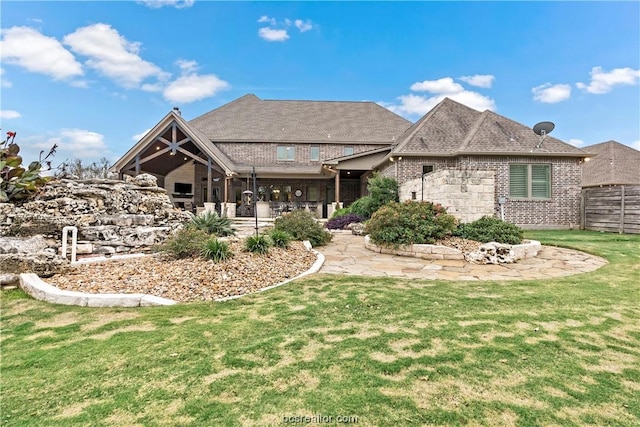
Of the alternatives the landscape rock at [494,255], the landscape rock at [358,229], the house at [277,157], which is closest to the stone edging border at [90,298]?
the landscape rock at [494,255]

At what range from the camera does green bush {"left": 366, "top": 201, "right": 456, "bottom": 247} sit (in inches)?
318

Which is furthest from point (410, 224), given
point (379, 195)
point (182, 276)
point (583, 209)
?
point (583, 209)

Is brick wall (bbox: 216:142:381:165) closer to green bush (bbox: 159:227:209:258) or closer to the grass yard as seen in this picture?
green bush (bbox: 159:227:209:258)

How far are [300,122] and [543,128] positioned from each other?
615 inches

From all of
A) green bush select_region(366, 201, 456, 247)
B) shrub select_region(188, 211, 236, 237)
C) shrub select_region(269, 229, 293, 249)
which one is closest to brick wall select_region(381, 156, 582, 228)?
green bush select_region(366, 201, 456, 247)

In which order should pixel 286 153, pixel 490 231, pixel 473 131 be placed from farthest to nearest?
pixel 286 153
pixel 473 131
pixel 490 231

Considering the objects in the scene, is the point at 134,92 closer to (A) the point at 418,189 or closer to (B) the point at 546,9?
(A) the point at 418,189

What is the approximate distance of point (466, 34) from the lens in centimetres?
1577

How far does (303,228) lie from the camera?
367 inches

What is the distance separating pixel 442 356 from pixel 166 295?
3722mm

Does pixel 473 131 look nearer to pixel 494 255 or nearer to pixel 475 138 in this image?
pixel 475 138

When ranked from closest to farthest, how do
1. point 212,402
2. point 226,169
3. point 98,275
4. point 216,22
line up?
point 212,402 < point 98,275 < point 216,22 < point 226,169

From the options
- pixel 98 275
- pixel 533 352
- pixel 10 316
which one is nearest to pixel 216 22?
pixel 98 275

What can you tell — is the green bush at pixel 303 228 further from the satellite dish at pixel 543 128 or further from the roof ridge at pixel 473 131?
the satellite dish at pixel 543 128
